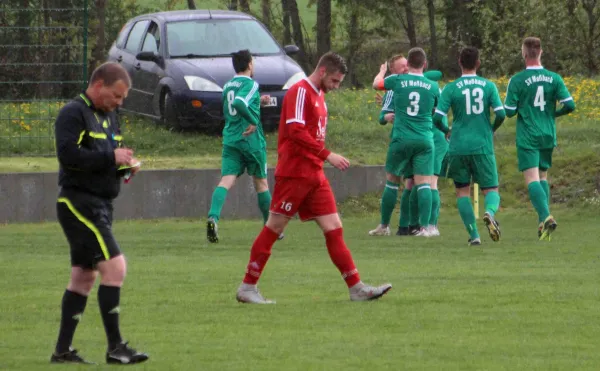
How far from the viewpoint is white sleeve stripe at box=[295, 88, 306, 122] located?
9.62 meters

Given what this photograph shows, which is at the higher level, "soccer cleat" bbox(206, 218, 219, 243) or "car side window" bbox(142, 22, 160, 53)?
"car side window" bbox(142, 22, 160, 53)

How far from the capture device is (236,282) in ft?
36.3

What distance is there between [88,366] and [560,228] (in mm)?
9297

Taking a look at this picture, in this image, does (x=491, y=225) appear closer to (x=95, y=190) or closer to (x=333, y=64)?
(x=333, y=64)

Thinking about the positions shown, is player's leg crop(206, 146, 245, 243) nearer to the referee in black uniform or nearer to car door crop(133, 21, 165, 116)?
car door crop(133, 21, 165, 116)

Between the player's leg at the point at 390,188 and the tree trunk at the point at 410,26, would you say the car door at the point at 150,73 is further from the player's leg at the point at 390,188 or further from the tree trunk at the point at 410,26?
the tree trunk at the point at 410,26

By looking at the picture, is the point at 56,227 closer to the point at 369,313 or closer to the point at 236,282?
the point at 236,282

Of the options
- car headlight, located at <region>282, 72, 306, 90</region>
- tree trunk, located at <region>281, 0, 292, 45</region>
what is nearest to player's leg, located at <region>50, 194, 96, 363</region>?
car headlight, located at <region>282, 72, 306, 90</region>

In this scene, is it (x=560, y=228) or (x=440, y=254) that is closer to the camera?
(x=440, y=254)

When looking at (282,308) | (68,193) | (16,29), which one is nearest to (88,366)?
(68,193)

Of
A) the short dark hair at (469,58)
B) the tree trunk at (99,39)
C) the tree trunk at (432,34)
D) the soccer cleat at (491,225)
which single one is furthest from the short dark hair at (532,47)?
the tree trunk at (432,34)

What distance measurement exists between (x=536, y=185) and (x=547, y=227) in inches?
17.8

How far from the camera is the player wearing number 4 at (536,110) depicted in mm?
14242

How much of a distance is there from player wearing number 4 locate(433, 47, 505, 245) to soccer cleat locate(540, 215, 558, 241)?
683 millimetres
